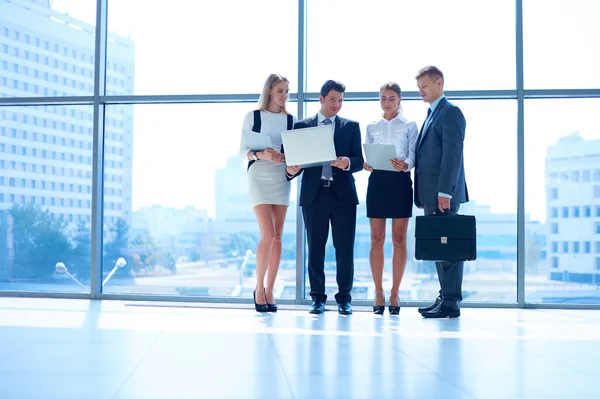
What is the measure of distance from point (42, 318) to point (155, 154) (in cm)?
170

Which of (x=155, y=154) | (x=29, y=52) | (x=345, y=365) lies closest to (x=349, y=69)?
(x=155, y=154)

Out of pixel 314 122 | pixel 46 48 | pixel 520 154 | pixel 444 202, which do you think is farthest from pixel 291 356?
pixel 46 48

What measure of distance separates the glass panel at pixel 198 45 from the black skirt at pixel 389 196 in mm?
1251

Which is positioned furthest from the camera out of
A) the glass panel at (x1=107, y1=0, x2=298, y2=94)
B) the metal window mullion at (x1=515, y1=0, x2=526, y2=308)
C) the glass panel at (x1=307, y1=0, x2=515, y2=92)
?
the glass panel at (x1=107, y1=0, x2=298, y2=94)

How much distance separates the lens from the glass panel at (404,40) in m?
4.90

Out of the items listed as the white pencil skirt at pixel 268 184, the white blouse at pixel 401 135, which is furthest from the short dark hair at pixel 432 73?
the white pencil skirt at pixel 268 184

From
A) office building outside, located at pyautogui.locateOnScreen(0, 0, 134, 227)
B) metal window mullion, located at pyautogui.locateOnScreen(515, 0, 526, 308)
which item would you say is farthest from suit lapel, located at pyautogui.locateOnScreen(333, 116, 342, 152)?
office building outside, located at pyautogui.locateOnScreen(0, 0, 134, 227)

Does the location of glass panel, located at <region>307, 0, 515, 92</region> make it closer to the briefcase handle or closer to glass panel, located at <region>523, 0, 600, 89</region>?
glass panel, located at <region>523, 0, 600, 89</region>

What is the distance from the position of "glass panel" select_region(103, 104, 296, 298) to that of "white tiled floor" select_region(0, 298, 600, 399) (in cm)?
94

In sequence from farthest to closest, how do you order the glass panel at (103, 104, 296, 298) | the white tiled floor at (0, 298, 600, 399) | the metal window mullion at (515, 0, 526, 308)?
the glass panel at (103, 104, 296, 298) < the metal window mullion at (515, 0, 526, 308) < the white tiled floor at (0, 298, 600, 399)

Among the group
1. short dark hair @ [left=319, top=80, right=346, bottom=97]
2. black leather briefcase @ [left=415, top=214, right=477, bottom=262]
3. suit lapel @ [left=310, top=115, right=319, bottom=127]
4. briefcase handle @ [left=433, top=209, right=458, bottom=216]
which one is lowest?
black leather briefcase @ [left=415, top=214, right=477, bottom=262]

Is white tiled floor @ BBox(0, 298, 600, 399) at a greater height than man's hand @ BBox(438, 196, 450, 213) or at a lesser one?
lesser

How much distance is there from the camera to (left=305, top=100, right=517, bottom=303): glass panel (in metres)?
4.88

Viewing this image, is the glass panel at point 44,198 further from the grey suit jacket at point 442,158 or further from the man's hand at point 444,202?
the man's hand at point 444,202
